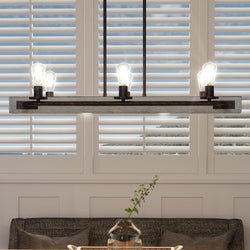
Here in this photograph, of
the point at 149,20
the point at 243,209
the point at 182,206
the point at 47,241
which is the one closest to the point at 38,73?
the point at 47,241

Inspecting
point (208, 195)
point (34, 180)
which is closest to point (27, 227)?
point (34, 180)

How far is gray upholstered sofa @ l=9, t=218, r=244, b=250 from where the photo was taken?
7.54ft

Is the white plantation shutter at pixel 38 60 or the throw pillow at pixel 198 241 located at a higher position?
the white plantation shutter at pixel 38 60

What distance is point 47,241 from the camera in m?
2.17

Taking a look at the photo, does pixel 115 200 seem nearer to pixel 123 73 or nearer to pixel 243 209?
pixel 243 209

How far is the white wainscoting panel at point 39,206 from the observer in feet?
8.27

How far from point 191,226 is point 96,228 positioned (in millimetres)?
612

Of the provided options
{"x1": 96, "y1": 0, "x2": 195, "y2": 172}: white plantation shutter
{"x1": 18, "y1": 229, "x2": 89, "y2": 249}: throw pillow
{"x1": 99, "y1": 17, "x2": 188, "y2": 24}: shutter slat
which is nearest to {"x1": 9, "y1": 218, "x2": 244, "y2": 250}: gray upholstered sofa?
{"x1": 18, "y1": 229, "x2": 89, "y2": 249}: throw pillow

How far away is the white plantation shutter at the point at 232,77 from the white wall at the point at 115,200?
0.65ft

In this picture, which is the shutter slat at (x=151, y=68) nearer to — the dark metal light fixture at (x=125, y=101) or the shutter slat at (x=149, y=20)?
the shutter slat at (x=149, y=20)

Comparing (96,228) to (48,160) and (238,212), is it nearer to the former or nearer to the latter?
(48,160)

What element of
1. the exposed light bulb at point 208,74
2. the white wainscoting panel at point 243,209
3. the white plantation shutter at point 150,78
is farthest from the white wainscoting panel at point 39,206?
the exposed light bulb at point 208,74

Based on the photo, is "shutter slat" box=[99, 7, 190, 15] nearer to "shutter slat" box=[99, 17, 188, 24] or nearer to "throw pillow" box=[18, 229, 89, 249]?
"shutter slat" box=[99, 17, 188, 24]

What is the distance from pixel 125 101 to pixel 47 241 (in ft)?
3.86
